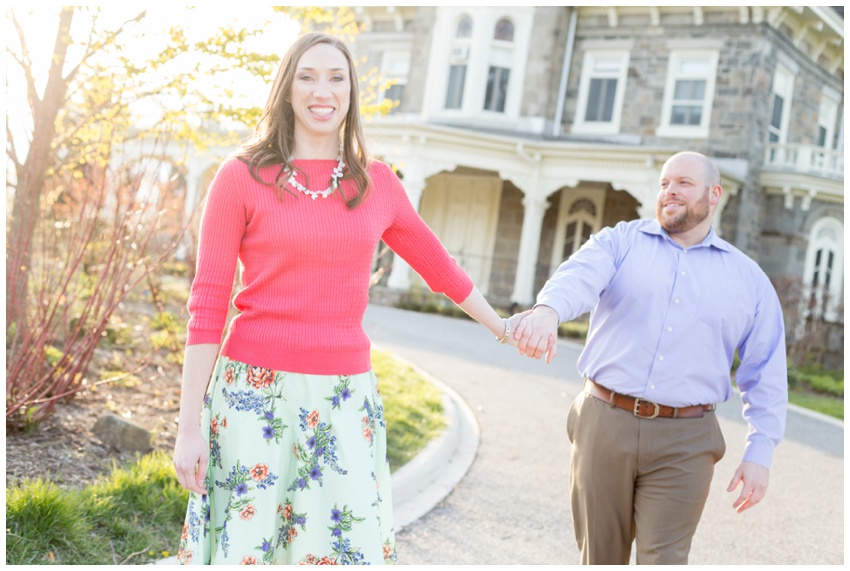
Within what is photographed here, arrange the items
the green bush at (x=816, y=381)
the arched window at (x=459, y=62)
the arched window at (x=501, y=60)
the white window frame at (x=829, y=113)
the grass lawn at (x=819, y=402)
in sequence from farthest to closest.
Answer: the white window frame at (x=829, y=113)
the arched window at (x=459, y=62)
the arched window at (x=501, y=60)
the green bush at (x=816, y=381)
the grass lawn at (x=819, y=402)

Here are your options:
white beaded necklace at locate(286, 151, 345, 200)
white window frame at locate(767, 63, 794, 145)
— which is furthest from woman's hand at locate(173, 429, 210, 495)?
white window frame at locate(767, 63, 794, 145)

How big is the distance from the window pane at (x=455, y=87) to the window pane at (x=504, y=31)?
105cm

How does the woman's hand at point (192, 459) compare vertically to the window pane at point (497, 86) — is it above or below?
below

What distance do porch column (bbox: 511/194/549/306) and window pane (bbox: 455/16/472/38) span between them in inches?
163

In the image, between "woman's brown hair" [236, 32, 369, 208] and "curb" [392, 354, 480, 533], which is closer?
"woman's brown hair" [236, 32, 369, 208]

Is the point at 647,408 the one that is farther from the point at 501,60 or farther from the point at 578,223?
the point at 501,60

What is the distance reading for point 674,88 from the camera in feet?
59.3

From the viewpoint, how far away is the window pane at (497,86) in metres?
19.2

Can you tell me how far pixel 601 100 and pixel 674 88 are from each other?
1606 mm

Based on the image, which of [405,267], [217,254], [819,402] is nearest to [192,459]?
[217,254]

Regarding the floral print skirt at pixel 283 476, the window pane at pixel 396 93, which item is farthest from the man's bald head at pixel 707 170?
the window pane at pixel 396 93

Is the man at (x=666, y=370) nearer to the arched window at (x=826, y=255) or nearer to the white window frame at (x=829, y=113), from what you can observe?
the arched window at (x=826, y=255)

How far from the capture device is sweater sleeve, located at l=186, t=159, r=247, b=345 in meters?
2.29

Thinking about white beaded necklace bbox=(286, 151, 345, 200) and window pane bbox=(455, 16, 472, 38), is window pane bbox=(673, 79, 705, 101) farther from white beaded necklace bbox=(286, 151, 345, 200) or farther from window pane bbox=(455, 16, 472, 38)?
white beaded necklace bbox=(286, 151, 345, 200)
